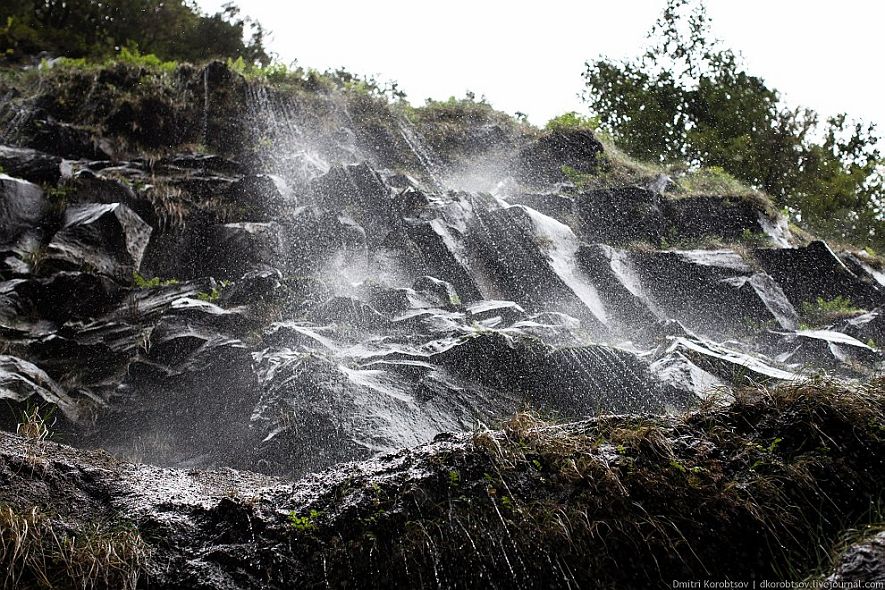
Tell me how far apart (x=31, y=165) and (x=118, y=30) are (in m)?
9.70

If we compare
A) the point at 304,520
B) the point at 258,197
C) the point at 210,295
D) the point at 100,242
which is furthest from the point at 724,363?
the point at 100,242

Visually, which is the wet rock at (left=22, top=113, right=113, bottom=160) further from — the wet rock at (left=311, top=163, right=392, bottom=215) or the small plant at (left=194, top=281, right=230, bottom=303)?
the small plant at (left=194, top=281, right=230, bottom=303)

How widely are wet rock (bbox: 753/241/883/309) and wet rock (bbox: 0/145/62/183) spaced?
14.9m

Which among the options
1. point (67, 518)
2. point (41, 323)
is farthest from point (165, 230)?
point (67, 518)

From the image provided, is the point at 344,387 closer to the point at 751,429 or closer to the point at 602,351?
the point at 602,351

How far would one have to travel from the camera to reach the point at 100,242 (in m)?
10.4

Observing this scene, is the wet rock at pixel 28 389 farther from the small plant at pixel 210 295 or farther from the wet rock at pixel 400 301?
the wet rock at pixel 400 301

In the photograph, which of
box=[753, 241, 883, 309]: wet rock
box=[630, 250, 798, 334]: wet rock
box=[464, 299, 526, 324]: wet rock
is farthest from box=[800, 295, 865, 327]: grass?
box=[464, 299, 526, 324]: wet rock

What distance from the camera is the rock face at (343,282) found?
8094 millimetres

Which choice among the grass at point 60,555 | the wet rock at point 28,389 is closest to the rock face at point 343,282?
the wet rock at point 28,389

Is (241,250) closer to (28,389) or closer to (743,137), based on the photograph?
(28,389)

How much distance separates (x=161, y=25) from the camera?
19266 millimetres

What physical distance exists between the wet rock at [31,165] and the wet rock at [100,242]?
128 centimetres

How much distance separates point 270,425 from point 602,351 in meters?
4.66
